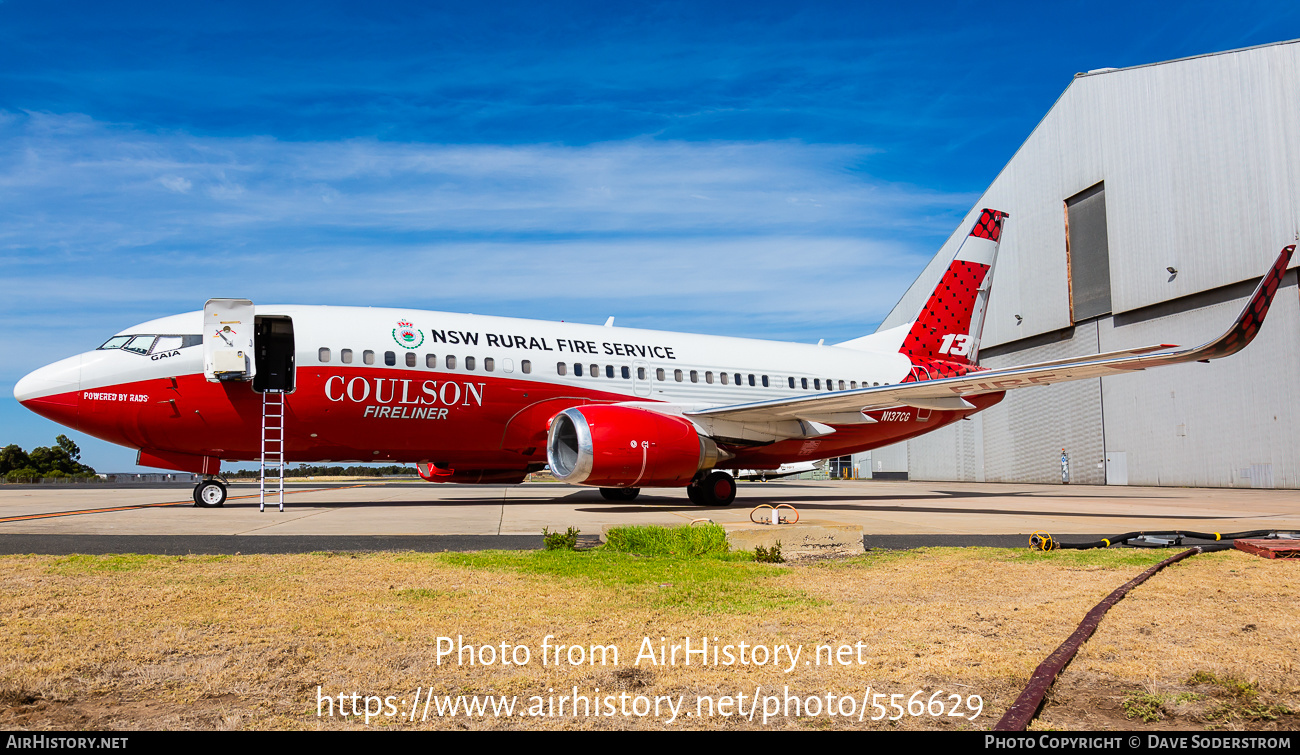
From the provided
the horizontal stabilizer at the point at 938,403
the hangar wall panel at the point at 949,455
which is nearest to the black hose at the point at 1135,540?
the horizontal stabilizer at the point at 938,403

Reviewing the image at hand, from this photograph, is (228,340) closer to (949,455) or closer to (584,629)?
(584,629)

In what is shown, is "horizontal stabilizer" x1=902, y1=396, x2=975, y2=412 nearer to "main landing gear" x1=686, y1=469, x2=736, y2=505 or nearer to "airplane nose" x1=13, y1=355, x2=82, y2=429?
"main landing gear" x1=686, y1=469, x2=736, y2=505

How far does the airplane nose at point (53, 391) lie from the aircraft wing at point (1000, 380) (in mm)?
11084

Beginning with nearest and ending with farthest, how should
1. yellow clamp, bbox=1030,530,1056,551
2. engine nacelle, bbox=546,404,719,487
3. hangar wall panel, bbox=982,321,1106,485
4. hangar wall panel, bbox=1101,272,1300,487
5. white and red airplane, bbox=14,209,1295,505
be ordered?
yellow clamp, bbox=1030,530,1056,551, white and red airplane, bbox=14,209,1295,505, engine nacelle, bbox=546,404,719,487, hangar wall panel, bbox=1101,272,1300,487, hangar wall panel, bbox=982,321,1106,485

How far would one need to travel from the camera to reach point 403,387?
14.5 meters

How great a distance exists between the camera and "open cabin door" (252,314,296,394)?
45.3 ft

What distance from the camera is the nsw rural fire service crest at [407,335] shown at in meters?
14.7

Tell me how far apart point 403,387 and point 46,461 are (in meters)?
58.1

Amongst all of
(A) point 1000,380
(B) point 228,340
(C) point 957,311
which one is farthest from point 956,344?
(B) point 228,340

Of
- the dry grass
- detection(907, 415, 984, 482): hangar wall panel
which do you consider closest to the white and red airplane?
the dry grass

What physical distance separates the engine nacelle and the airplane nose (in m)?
7.96

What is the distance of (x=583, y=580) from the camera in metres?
5.86
